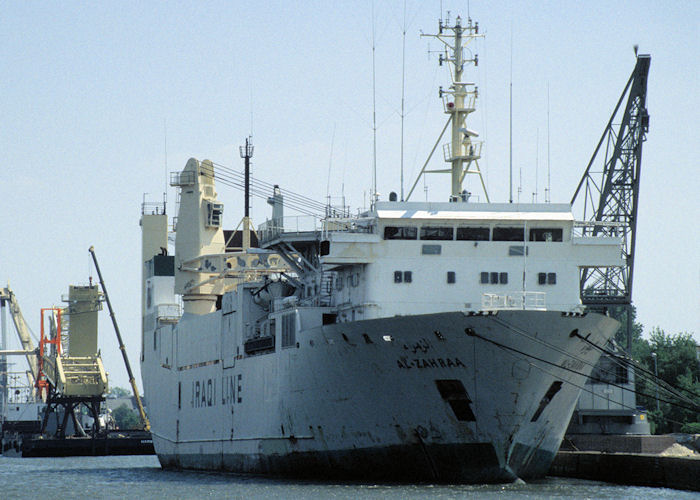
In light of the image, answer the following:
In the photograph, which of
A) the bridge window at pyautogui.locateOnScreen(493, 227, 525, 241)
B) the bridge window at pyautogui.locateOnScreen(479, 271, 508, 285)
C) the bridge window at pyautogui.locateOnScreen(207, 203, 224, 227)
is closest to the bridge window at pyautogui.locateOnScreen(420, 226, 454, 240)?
the bridge window at pyautogui.locateOnScreen(493, 227, 525, 241)

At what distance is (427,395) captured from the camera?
3459 centimetres

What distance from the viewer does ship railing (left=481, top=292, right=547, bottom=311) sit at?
34.5 meters

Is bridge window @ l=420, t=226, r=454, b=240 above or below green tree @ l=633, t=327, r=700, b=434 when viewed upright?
above

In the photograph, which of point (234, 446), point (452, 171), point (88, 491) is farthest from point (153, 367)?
point (452, 171)

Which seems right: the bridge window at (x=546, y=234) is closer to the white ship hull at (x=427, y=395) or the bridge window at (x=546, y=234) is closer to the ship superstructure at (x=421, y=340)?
the ship superstructure at (x=421, y=340)

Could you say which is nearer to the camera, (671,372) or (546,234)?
(546,234)

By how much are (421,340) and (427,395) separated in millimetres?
1691

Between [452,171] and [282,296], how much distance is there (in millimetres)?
8067

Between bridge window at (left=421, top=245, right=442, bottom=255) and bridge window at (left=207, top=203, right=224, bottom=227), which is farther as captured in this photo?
bridge window at (left=207, top=203, right=224, bottom=227)

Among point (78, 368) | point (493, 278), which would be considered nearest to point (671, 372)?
point (493, 278)

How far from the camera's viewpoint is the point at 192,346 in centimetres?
5194

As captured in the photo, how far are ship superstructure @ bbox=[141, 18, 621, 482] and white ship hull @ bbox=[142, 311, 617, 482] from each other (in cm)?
4

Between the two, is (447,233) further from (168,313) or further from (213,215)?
(168,313)

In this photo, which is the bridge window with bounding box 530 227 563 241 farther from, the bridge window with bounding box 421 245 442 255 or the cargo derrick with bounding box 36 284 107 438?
the cargo derrick with bounding box 36 284 107 438
